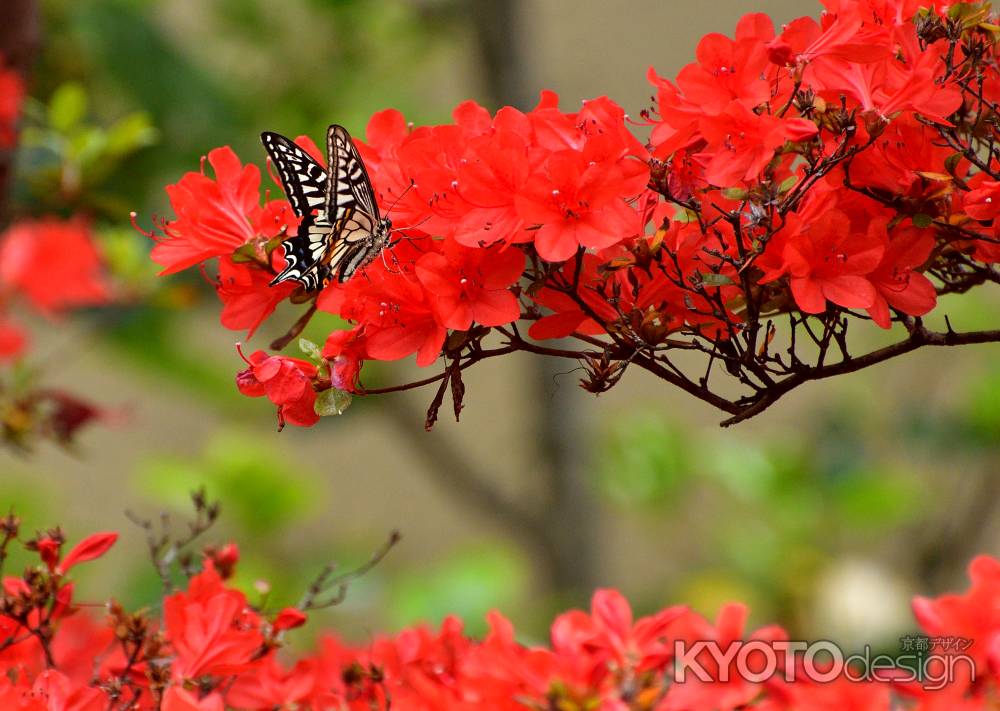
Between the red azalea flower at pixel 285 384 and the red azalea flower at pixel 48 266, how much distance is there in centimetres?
84

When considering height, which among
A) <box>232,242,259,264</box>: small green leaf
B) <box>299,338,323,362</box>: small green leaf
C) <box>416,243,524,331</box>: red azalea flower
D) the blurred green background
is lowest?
<box>299,338,323,362</box>: small green leaf

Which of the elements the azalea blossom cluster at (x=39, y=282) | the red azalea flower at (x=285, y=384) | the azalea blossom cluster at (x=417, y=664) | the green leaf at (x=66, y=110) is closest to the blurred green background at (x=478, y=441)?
the azalea blossom cluster at (x=39, y=282)

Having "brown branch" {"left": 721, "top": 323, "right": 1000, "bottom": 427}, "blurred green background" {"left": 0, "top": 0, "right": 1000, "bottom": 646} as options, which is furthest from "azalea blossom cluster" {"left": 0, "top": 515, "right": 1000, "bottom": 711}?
"blurred green background" {"left": 0, "top": 0, "right": 1000, "bottom": 646}

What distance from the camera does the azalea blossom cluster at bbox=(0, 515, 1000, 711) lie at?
0.56 metres

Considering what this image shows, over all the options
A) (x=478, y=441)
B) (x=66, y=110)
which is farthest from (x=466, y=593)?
(x=66, y=110)

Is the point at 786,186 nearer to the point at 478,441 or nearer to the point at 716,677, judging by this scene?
the point at 716,677

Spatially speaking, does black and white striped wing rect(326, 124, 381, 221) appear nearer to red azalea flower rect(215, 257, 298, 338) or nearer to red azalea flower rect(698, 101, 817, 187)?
red azalea flower rect(215, 257, 298, 338)

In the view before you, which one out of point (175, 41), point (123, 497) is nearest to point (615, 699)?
point (175, 41)

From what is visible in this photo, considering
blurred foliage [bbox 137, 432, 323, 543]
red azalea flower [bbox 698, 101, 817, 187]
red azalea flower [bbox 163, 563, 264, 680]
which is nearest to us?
red azalea flower [bbox 698, 101, 817, 187]

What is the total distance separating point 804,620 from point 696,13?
152 cm

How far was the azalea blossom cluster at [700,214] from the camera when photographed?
549mm

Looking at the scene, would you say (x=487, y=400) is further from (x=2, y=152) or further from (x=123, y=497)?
(x=2, y=152)

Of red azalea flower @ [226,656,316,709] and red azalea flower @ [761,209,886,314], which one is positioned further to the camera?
red azalea flower @ [226,656,316,709]

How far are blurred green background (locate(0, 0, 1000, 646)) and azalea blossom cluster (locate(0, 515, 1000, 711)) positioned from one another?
1.32 m
